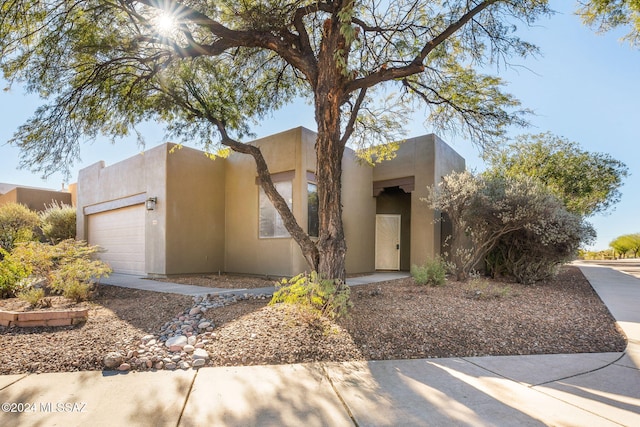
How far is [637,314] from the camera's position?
5.58 m

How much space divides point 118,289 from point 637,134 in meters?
17.3

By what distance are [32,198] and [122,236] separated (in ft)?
32.8

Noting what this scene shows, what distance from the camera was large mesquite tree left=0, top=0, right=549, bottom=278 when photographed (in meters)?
5.59

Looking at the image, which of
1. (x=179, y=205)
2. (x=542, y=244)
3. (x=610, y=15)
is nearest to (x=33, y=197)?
(x=179, y=205)

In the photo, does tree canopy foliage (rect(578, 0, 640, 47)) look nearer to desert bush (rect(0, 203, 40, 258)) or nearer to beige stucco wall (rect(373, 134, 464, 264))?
beige stucco wall (rect(373, 134, 464, 264))

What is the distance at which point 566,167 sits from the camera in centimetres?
1584

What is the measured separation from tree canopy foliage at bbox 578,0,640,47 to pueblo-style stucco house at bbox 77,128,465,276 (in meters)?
4.58

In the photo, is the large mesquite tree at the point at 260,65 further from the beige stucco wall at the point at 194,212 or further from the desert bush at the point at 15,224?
the desert bush at the point at 15,224

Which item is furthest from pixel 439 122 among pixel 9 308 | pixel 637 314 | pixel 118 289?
pixel 9 308

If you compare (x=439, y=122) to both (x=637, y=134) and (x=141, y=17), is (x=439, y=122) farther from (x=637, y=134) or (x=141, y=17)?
(x=637, y=134)

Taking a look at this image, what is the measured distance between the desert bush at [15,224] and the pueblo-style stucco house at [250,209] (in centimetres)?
278

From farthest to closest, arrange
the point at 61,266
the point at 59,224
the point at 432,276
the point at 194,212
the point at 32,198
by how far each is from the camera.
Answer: the point at 32,198
the point at 59,224
the point at 194,212
the point at 432,276
the point at 61,266

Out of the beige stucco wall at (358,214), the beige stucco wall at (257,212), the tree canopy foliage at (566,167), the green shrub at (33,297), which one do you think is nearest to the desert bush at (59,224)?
the beige stucco wall at (257,212)

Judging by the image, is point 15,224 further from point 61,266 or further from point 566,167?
point 566,167
